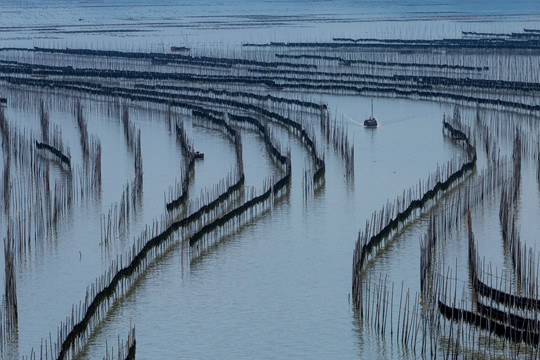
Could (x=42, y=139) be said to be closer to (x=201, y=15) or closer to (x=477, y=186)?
(x=477, y=186)

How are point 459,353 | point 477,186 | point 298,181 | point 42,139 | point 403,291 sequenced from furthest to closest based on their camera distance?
point 42,139
point 298,181
point 477,186
point 403,291
point 459,353

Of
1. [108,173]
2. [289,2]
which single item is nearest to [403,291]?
[108,173]

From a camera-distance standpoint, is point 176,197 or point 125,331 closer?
point 125,331

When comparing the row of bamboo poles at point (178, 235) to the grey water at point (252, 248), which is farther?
the grey water at point (252, 248)

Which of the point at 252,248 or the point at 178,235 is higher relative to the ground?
the point at 178,235

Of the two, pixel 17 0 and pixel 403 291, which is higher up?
pixel 17 0

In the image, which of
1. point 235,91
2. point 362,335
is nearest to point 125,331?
point 362,335

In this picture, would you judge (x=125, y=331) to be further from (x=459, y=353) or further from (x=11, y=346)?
(x=459, y=353)

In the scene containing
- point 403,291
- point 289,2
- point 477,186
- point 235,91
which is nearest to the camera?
point 403,291

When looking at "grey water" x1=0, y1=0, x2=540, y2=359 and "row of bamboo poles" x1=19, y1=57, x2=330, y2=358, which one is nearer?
"row of bamboo poles" x1=19, y1=57, x2=330, y2=358
